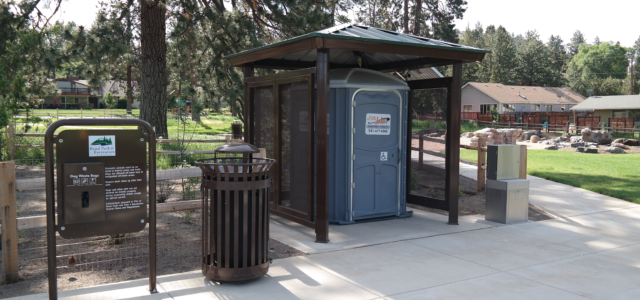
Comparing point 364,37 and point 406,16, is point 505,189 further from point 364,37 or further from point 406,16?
point 406,16

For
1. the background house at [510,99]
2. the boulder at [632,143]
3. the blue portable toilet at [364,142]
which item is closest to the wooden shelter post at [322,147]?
the blue portable toilet at [364,142]

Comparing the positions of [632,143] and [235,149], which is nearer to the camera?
[235,149]

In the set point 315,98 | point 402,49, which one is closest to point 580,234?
point 402,49

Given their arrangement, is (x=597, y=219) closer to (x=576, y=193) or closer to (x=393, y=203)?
(x=576, y=193)

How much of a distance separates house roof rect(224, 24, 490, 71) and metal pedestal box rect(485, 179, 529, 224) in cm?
206

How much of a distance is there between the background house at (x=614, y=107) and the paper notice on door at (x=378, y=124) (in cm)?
4699

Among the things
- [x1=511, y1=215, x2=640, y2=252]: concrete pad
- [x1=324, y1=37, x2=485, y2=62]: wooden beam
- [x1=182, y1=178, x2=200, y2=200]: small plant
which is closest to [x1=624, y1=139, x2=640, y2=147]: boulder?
[x1=511, y1=215, x2=640, y2=252]: concrete pad

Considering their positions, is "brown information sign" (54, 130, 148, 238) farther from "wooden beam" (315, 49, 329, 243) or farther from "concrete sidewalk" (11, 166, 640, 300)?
"wooden beam" (315, 49, 329, 243)

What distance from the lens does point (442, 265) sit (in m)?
5.41

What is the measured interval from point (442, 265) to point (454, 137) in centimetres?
258

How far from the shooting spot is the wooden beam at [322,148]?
6176mm

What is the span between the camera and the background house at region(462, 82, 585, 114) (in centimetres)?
5428

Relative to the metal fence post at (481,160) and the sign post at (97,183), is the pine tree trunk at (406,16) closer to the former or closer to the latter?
the metal fence post at (481,160)

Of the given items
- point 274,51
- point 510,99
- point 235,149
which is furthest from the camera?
point 510,99
